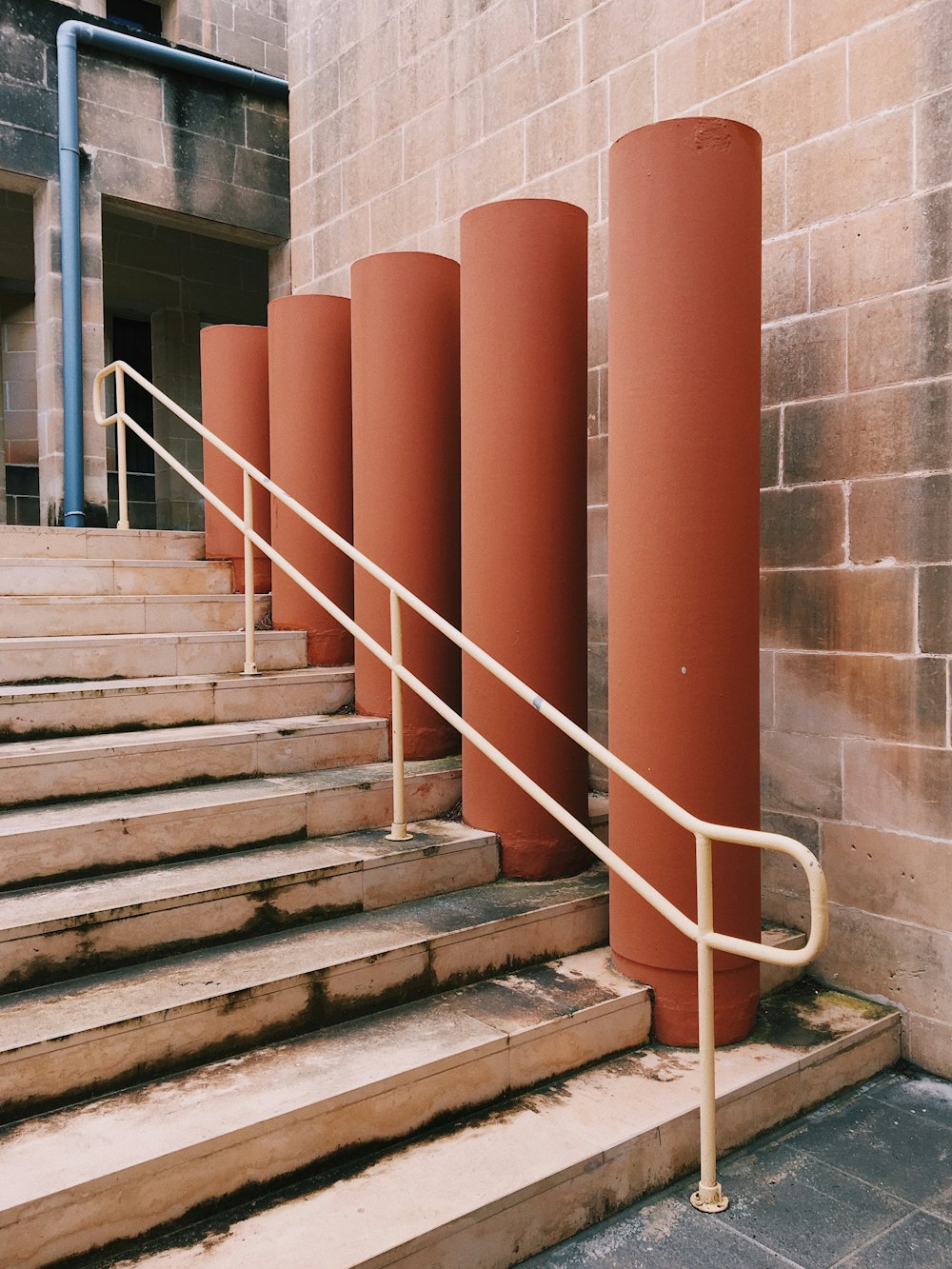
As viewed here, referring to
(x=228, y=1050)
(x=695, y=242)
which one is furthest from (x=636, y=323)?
(x=228, y=1050)

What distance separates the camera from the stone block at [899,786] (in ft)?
10.8

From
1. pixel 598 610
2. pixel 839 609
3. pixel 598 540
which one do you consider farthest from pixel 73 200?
pixel 839 609

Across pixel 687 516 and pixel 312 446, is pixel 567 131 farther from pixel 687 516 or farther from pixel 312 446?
pixel 687 516

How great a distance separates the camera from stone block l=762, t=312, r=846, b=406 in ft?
11.6

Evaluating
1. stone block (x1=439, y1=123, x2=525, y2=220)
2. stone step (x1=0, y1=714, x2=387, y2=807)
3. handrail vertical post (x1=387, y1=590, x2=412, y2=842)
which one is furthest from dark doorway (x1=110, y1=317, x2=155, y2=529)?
handrail vertical post (x1=387, y1=590, x2=412, y2=842)

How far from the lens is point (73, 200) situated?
695 cm

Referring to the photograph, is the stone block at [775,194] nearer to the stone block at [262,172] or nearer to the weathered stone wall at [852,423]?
the weathered stone wall at [852,423]

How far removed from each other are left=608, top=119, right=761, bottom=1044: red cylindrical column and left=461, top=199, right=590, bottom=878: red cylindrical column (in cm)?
56

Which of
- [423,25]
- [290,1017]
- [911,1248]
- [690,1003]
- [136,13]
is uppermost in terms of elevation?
[136,13]

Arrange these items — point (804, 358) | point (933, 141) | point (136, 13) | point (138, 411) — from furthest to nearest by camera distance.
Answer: point (138, 411), point (136, 13), point (804, 358), point (933, 141)

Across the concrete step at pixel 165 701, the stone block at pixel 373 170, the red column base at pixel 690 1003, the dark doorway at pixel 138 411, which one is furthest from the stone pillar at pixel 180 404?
the red column base at pixel 690 1003

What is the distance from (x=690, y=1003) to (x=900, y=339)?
2.25m

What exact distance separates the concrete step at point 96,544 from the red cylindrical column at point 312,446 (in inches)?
34.0

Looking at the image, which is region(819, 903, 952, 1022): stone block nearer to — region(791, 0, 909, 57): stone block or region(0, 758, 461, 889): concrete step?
region(0, 758, 461, 889): concrete step
